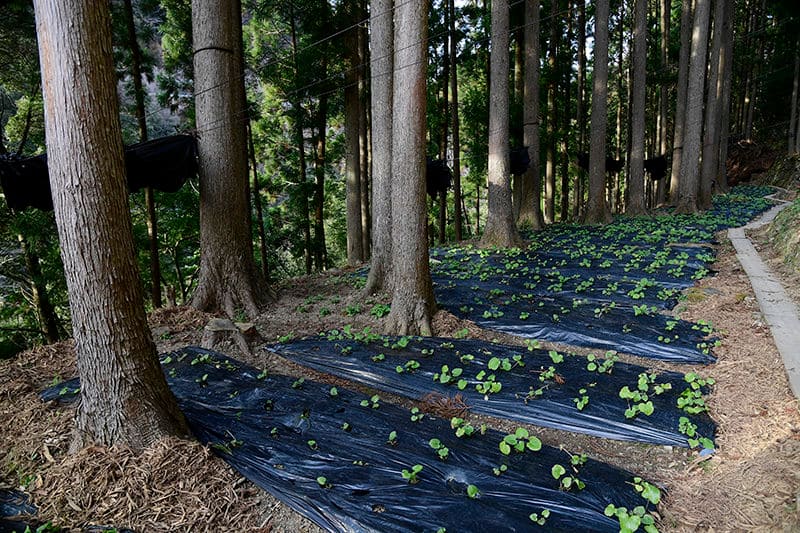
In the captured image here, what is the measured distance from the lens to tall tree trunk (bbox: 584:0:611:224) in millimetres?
10344

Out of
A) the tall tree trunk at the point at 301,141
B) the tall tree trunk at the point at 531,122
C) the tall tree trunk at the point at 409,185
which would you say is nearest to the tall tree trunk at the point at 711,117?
the tall tree trunk at the point at 531,122

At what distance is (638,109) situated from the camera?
37.8ft

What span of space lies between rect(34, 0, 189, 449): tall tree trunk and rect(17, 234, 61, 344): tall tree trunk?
261 inches

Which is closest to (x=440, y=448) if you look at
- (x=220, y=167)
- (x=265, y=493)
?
(x=265, y=493)

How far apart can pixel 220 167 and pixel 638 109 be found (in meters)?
11.3

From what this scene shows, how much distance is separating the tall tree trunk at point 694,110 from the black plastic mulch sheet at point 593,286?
213 centimetres

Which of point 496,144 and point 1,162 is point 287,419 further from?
point 496,144

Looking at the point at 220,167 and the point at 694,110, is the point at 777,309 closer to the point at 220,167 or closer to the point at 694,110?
the point at 220,167

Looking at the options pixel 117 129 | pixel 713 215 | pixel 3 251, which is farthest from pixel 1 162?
pixel 713 215

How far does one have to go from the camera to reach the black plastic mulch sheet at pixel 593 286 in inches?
159

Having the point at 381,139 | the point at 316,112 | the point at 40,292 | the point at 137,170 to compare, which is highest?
the point at 316,112

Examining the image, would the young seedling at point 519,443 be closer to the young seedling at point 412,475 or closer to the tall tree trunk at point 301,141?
the young seedling at point 412,475

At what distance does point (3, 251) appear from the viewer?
7730 mm

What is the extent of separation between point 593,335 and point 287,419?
3.01 meters
